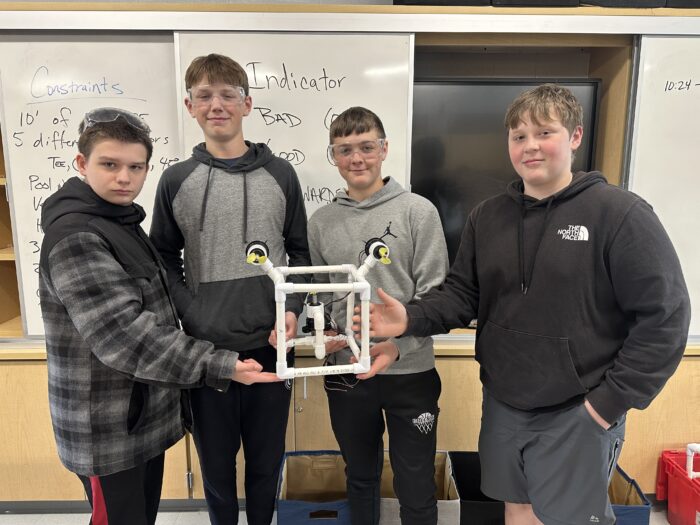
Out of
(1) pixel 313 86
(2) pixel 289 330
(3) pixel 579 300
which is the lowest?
(2) pixel 289 330

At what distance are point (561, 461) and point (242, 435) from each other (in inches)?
35.0

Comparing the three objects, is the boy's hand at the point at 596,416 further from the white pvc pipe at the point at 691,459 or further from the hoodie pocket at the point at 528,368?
the white pvc pipe at the point at 691,459

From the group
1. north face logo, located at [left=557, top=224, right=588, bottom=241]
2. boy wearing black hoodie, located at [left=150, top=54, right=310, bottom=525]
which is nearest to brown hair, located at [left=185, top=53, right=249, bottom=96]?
boy wearing black hoodie, located at [left=150, top=54, right=310, bottom=525]

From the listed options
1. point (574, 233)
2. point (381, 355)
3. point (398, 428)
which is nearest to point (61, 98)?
point (381, 355)

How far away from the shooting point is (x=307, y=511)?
1594 millimetres

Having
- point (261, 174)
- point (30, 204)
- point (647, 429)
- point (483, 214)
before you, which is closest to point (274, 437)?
point (261, 174)

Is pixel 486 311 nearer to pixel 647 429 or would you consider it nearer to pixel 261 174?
pixel 261 174

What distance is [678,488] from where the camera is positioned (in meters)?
1.85

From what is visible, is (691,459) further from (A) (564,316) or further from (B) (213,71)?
(B) (213,71)

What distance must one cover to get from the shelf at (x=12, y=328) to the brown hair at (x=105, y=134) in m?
1.28

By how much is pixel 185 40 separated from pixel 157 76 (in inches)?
7.0

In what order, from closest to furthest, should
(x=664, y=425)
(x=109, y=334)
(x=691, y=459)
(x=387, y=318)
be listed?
(x=109, y=334) → (x=387, y=318) → (x=691, y=459) → (x=664, y=425)

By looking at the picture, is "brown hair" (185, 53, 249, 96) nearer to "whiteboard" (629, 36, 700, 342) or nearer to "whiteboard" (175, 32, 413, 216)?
"whiteboard" (175, 32, 413, 216)

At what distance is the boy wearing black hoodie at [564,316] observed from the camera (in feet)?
3.39
